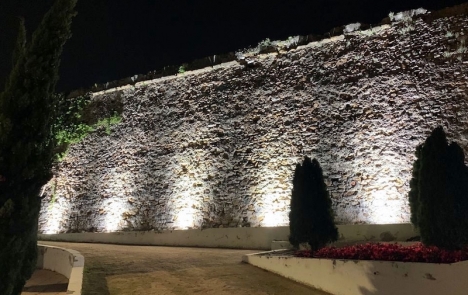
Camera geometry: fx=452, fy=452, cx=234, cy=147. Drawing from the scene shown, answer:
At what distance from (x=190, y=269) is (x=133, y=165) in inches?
269

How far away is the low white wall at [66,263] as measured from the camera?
534 cm

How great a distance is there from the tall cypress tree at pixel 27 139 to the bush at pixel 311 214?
4.06 metres

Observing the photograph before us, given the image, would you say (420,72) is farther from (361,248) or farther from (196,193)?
(196,193)

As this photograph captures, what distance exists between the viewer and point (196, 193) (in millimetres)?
11867

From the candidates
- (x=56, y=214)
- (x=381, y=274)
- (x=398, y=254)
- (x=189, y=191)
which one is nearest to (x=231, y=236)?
(x=189, y=191)

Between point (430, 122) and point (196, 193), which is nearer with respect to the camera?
point (430, 122)

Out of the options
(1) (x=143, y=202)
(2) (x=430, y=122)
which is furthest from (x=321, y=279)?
(1) (x=143, y=202)

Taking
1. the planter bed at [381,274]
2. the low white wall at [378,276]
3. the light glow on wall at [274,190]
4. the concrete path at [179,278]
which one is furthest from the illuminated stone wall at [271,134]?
the low white wall at [378,276]

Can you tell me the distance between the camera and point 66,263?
744cm

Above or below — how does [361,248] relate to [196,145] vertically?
below

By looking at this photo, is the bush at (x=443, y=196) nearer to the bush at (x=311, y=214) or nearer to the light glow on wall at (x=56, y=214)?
the bush at (x=311, y=214)

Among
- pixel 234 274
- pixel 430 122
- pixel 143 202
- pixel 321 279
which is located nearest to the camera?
pixel 321 279

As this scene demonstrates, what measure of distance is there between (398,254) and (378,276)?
1.51 feet

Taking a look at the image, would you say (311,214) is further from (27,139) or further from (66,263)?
(27,139)
